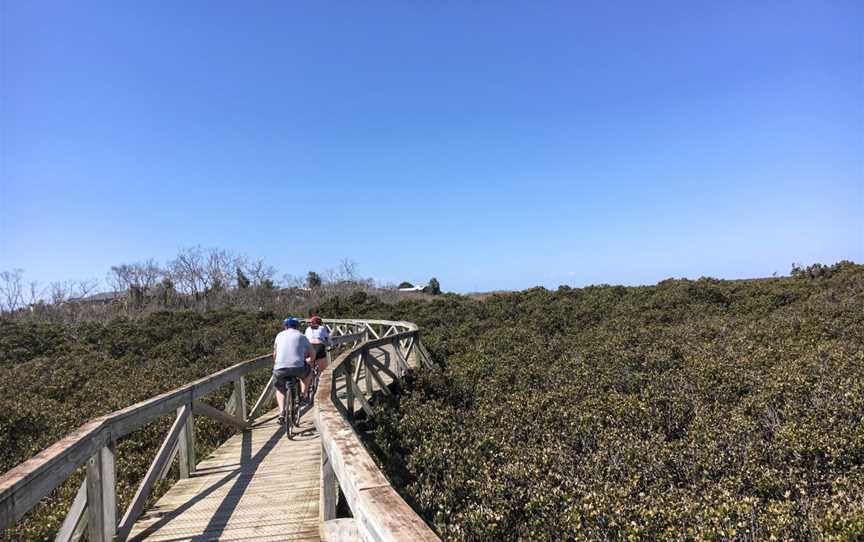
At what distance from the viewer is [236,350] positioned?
1888cm

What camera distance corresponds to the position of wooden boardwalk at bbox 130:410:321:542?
3.68 metres

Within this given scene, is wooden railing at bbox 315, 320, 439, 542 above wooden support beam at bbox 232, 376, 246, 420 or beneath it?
above

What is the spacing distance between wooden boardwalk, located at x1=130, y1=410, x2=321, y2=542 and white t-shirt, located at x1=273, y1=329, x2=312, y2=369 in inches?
41.6

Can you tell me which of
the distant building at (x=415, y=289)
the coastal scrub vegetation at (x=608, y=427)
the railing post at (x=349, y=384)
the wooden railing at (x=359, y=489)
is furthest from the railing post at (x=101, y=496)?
the distant building at (x=415, y=289)

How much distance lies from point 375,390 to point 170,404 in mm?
6032

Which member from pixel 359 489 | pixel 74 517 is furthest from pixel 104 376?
pixel 359 489

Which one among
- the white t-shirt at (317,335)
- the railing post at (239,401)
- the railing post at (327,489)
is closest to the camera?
the railing post at (327,489)

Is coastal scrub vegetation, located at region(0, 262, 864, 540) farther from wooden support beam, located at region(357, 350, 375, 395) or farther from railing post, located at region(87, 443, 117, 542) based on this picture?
railing post, located at region(87, 443, 117, 542)

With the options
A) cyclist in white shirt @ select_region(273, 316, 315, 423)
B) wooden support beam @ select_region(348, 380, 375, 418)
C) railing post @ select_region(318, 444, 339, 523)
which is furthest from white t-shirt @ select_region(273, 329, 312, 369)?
railing post @ select_region(318, 444, 339, 523)

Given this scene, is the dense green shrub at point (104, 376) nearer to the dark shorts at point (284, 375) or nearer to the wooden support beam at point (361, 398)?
the dark shorts at point (284, 375)

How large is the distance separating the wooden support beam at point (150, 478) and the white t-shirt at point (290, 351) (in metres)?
1.74

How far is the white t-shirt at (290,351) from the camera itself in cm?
A: 684

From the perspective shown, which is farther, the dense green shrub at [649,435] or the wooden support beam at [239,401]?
the wooden support beam at [239,401]

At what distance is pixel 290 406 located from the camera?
6770mm
